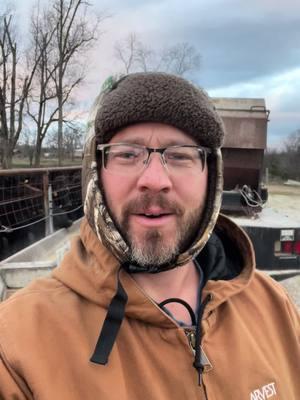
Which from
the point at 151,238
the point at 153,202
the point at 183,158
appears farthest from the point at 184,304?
the point at 183,158

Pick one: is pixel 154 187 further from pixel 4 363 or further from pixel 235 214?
pixel 235 214

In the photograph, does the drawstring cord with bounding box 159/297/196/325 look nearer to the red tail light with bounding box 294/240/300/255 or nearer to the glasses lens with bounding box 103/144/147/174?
the glasses lens with bounding box 103/144/147/174

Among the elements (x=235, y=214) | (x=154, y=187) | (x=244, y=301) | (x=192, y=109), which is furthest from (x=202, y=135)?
(x=235, y=214)

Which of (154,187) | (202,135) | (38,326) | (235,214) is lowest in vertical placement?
(235,214)

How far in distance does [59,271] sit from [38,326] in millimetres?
220

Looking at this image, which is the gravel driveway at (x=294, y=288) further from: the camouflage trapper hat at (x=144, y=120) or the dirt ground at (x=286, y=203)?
the camouflage trapper hat at (x=144, y=120)

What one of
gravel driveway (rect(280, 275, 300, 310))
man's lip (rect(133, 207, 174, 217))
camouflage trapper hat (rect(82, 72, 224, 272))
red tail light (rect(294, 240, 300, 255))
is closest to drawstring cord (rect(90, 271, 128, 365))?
camouflage trapper hat (rect(82, 72, 224, 272))

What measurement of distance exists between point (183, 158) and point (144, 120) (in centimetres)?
18

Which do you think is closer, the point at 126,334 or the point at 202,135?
the point at 126,334

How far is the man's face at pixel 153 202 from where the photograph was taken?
1387 mm

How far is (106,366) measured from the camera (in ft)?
3.93

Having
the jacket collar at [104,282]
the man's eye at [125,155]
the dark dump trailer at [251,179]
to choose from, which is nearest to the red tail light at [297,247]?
the dark dump trailer at [251,179]

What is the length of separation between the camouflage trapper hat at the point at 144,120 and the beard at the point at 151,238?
24 mm

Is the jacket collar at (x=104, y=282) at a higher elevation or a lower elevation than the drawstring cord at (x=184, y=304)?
higher
